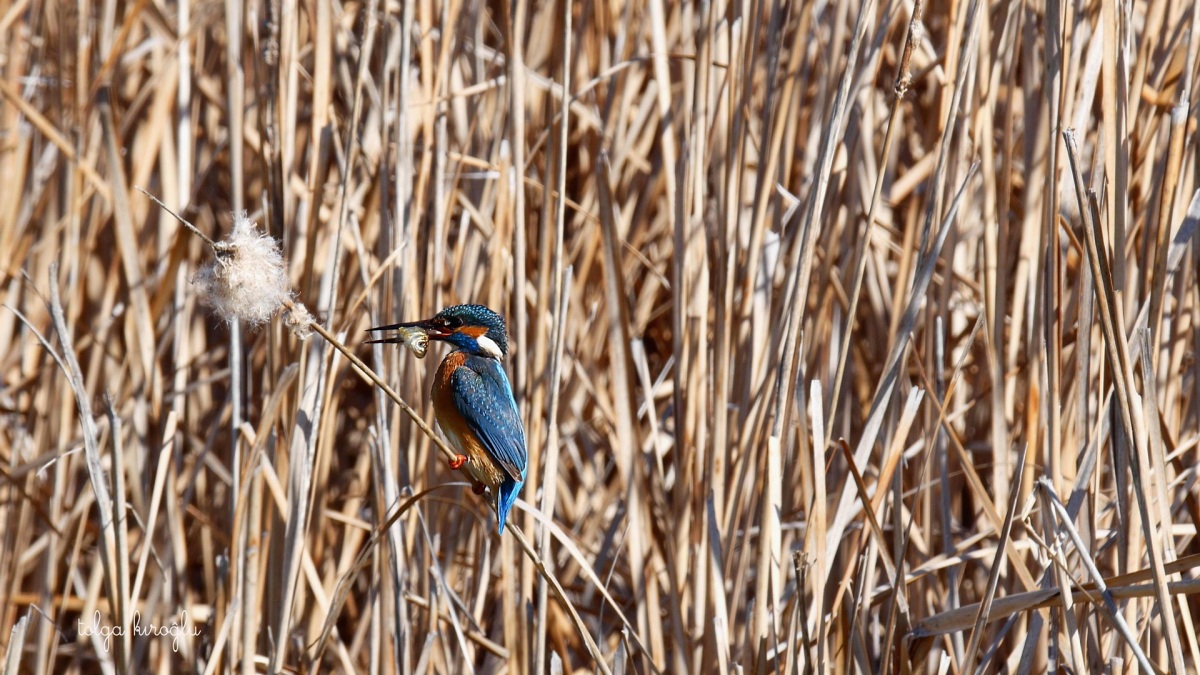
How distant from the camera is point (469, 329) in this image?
5.55 feet

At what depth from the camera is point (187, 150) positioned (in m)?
2.25

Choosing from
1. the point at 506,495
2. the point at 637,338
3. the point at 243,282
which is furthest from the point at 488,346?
the point at 243,282

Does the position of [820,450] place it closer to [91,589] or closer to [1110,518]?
[1110,518]

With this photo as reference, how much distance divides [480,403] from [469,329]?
13 cm

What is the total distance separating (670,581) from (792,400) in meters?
0.39

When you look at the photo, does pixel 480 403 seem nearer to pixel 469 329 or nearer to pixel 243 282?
pixel 469 329

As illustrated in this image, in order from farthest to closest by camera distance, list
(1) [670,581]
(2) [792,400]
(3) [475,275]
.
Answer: (3) [475,275]
(1) [670,581]
(2) [792,400]

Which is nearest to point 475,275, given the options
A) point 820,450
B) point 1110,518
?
point 820,450

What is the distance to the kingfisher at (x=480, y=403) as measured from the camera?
5.39ft

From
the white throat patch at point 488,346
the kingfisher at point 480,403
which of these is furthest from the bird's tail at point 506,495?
the white throat patch at point 488,346

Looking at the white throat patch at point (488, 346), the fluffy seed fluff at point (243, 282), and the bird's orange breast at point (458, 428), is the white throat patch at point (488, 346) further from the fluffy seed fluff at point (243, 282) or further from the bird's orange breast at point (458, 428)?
the fluffy seed fluff at point (243, 282)

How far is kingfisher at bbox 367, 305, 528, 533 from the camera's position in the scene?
5.39 ft

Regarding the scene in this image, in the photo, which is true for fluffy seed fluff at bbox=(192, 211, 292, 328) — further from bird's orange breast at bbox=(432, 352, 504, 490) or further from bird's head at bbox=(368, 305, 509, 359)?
bird's orange breast at bbox=(432, 352, 504, 490)

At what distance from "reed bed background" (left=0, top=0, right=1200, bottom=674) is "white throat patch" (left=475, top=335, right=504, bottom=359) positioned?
0.08 meters
